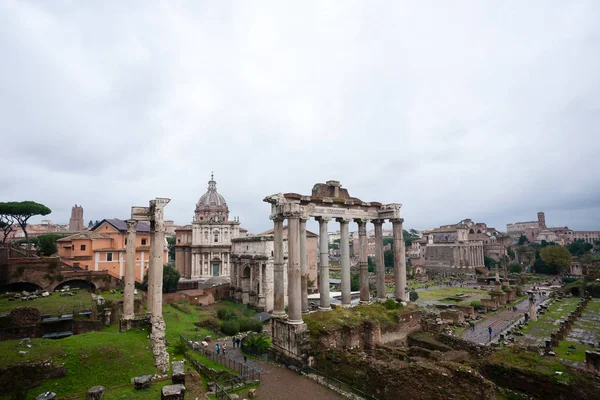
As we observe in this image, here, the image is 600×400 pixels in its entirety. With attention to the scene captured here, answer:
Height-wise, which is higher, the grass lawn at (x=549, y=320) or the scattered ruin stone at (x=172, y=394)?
the scattered ruin stone at (x=172, y=394)

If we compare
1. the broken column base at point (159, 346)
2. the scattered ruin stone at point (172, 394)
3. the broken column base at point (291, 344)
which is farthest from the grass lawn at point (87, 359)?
the broken column base at point (291, 344)

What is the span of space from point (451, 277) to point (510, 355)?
76183mm

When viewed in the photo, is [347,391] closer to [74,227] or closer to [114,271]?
[114,271]

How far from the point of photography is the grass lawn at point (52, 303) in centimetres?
2230

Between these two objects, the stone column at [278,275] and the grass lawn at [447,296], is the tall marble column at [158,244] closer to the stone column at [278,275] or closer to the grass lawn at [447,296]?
the stone column at [278,275]

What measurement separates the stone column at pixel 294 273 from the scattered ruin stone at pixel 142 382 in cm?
648

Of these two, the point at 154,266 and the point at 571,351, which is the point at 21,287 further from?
the point at 571,351

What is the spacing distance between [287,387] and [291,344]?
2.21 m

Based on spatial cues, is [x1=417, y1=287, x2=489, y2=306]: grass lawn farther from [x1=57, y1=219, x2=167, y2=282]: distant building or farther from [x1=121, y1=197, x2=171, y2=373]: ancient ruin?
[x1=121, y1=197, x2=171, y2=373]: ancient ruin

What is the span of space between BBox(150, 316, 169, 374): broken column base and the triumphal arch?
5267 millimetres

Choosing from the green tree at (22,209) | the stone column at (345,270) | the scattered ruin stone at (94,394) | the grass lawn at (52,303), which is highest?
the green tree at (22,209)

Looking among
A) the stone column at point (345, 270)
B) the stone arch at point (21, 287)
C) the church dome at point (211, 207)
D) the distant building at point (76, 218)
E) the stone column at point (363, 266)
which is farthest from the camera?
the distant building at point (76, 218)

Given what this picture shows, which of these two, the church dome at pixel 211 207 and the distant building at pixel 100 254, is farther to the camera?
the church dome at pixel 211 207

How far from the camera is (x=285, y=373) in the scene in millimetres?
15258
